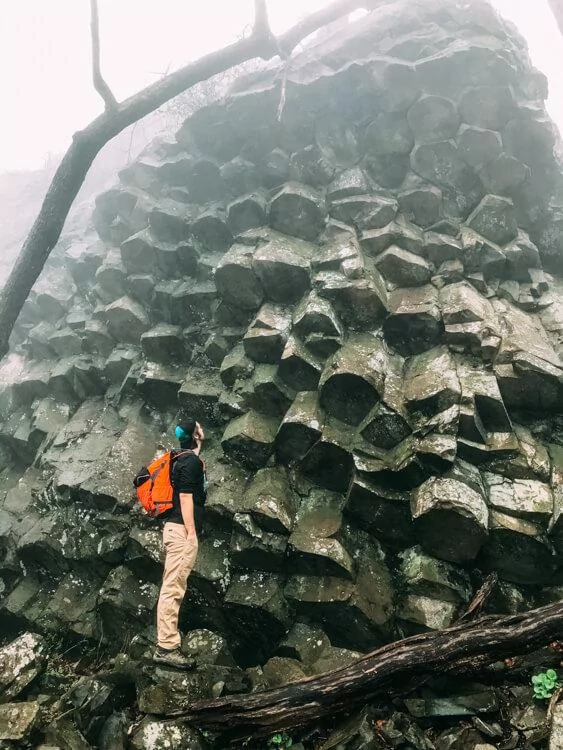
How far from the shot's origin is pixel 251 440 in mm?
9297

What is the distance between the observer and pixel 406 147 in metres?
12.3

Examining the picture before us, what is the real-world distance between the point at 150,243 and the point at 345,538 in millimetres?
10191

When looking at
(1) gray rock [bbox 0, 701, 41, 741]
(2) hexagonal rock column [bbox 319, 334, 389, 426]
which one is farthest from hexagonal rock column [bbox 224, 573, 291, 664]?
(2) hexagonal rock column [bbox 319, 334, 389, 426]

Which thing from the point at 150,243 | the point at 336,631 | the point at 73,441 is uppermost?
the point at 150,243

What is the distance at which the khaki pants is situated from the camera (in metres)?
7.24

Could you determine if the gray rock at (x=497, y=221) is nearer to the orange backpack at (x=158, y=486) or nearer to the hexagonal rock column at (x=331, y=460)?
the hexagonal rock column at (x=331, y=460)

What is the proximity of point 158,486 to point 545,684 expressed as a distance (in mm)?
6696

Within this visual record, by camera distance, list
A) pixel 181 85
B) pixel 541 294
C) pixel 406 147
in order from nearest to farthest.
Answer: pixel 541 294
pixel 406 147
pixel 181 85

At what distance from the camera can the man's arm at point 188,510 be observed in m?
7.64

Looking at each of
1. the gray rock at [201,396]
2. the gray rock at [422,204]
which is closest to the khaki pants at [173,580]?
the gray rock at [201,396]

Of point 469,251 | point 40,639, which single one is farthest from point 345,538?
point 469,251

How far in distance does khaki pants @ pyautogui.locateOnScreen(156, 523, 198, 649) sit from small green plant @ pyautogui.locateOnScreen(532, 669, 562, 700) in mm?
5502

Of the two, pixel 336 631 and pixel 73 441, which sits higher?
pixel 73 441

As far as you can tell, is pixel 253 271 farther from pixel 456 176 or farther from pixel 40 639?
pixel 40 639
